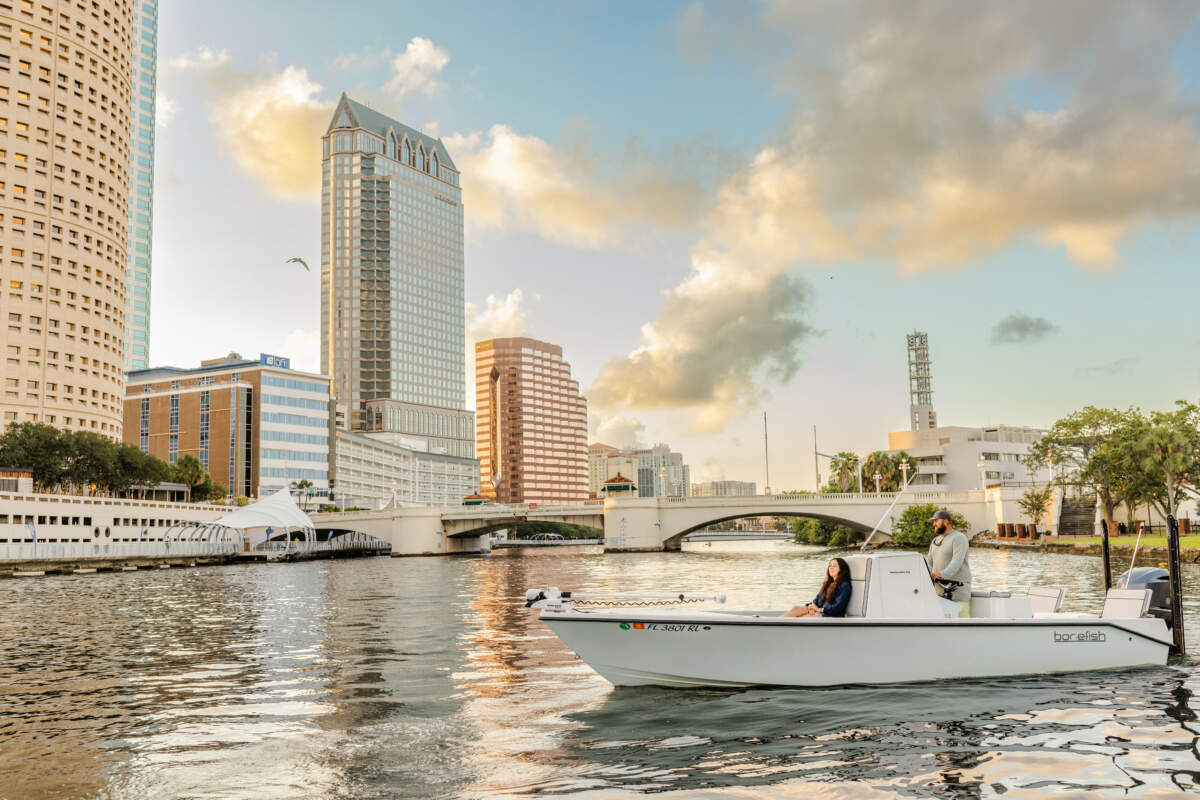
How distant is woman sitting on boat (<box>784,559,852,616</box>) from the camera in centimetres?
1478

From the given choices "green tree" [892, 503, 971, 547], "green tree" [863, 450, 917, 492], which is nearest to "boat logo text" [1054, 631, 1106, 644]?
"green tree" [892, 503, 971, 547]

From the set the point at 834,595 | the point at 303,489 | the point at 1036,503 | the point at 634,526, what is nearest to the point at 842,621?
the point at 834,595

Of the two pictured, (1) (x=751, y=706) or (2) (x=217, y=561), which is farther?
(2) (x=217, y=561)

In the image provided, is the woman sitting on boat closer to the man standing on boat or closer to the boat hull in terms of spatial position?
the boat hull

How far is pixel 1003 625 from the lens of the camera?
14961mm

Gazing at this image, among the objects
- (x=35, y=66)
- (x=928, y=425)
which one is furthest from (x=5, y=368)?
(x=928, y=425)

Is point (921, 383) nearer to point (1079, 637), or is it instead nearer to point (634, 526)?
point (634, 526)

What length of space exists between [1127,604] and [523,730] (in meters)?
11.2

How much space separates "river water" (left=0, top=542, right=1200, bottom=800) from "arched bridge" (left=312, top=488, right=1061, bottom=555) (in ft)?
221

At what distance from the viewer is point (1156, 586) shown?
663 inches

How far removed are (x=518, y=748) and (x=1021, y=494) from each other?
3384 inches

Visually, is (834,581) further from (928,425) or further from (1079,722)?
(928,425)

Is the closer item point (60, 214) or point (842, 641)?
point (842, 641)

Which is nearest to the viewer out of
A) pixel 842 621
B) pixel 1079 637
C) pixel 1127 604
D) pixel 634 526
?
pixel 842 621
